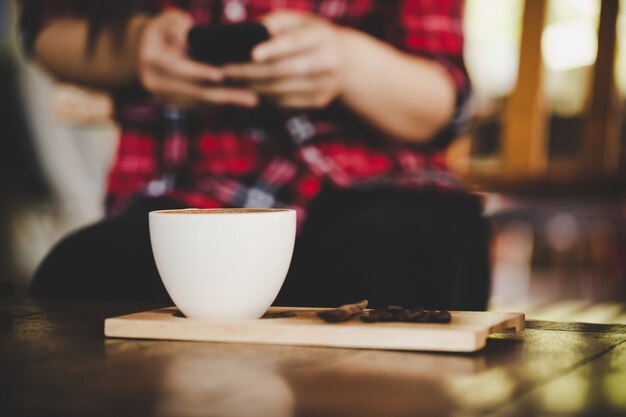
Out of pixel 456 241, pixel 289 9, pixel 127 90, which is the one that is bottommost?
pixel 456 241

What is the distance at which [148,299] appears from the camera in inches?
40.4

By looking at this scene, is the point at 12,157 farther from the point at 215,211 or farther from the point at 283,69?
the point at 215,211

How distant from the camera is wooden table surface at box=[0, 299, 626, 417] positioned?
0.39 m

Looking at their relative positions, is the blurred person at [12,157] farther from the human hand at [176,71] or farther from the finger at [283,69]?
the finger at [283,69]

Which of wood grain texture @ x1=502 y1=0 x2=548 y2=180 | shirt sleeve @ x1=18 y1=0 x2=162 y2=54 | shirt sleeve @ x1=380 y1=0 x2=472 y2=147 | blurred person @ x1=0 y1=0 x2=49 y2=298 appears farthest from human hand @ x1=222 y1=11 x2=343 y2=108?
blurred person @ x1=0 y1=0 x2=49 y2=298

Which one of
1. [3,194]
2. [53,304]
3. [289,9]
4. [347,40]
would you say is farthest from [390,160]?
[3,194]

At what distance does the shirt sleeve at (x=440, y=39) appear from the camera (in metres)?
1.24

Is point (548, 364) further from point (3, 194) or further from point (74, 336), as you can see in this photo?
point (3, 194)

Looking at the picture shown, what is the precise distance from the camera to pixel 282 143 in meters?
1.23

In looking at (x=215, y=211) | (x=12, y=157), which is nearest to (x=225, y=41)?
(x=215, y=211)

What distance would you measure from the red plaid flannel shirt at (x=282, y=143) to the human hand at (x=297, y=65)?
65 millimetres

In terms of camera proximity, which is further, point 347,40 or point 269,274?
point 347,40

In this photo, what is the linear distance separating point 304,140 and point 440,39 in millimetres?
283

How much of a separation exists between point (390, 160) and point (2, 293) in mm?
655
